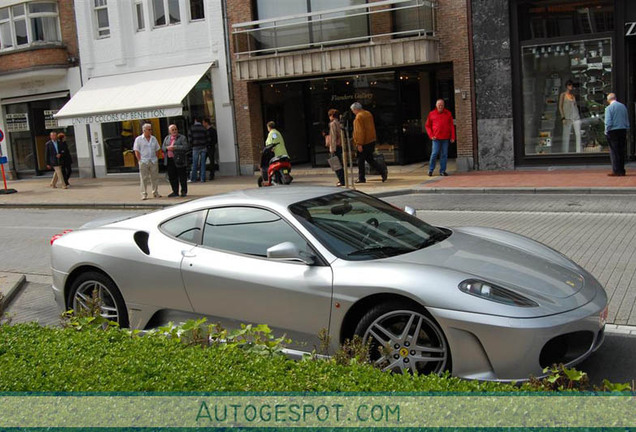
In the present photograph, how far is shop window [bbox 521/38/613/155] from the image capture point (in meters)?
18.6

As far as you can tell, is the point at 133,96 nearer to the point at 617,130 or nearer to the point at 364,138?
the point at 364,138

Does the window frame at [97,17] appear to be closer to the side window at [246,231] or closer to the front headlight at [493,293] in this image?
the side window at [246,231]

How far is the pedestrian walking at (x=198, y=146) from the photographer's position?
72.8 ft

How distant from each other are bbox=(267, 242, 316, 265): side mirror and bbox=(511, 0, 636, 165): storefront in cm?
1564

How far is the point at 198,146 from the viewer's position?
22.4 m

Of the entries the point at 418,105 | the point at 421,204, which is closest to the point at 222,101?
the point at 418,105

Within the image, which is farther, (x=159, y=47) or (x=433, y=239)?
(x=159, y=47)

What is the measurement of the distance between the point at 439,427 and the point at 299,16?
20163 mm

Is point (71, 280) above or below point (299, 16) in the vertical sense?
below

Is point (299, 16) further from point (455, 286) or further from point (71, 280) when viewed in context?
point (455, 286)

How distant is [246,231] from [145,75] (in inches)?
836

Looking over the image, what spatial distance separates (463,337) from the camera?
4469 millimetres

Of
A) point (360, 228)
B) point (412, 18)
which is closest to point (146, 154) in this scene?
point (412, 18)

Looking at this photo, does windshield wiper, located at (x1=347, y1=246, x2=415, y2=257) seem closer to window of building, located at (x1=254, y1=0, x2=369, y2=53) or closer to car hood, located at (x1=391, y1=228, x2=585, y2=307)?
car hood, located at (x1=391, y1=228, x2=585, y2=307)
